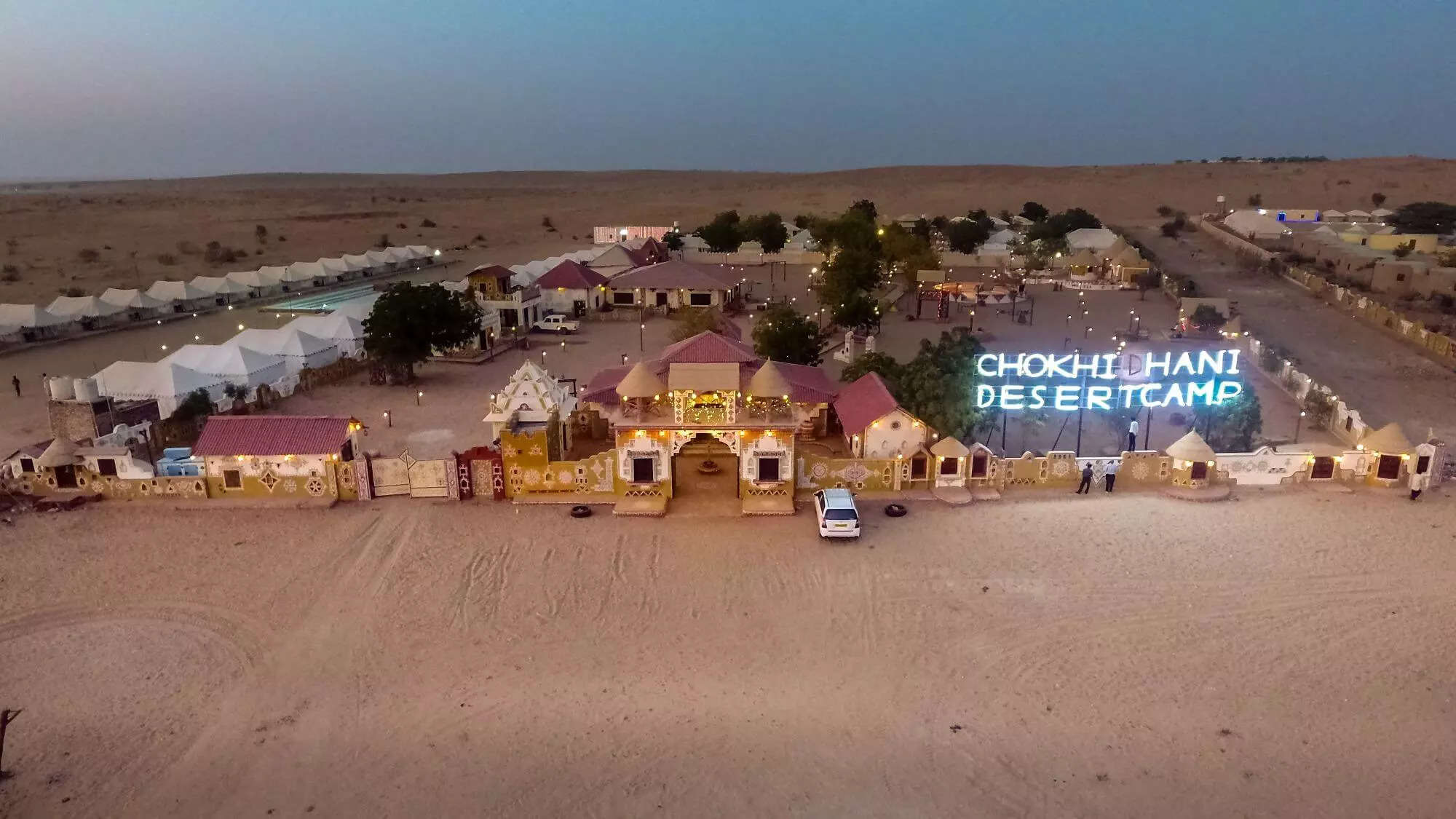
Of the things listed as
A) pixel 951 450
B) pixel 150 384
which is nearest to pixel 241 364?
pixel 150 384

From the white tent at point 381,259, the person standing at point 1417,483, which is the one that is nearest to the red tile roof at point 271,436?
the person standing at point 1417,483

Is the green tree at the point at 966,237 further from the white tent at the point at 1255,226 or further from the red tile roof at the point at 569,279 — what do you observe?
the red tile roof at the point at 569,279

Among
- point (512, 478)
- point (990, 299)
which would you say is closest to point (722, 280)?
point (990, 299)


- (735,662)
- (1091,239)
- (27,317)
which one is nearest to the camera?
(735,662)

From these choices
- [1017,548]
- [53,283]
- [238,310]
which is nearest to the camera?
[1017,548]

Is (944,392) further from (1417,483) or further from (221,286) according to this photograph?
(221,286)

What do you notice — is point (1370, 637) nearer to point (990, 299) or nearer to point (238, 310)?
point (990, 299)

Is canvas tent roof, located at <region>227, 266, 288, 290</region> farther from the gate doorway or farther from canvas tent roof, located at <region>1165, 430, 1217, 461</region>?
canvas tent roof, located at <region>1165, 430, 1217, 461</region>

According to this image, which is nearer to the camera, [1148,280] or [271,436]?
[271,436]
